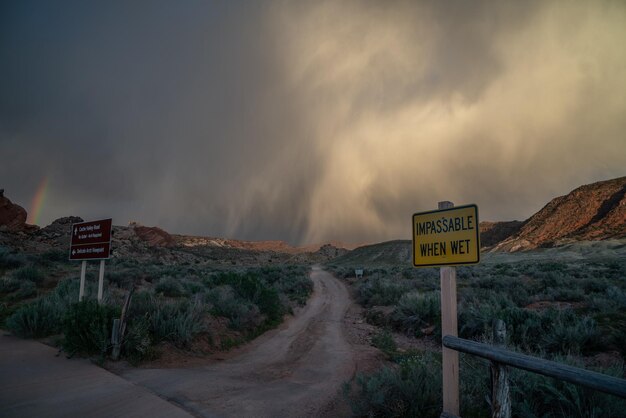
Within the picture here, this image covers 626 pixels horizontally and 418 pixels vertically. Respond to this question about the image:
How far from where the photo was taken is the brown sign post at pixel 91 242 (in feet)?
36.1

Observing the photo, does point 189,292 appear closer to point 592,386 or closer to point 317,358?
point 317,358

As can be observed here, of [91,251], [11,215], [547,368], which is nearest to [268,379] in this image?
[547,368]

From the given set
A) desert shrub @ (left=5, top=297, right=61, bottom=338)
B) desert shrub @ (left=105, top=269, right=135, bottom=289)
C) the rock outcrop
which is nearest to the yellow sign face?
desert shrub @ (left=5, top=297, right=61, bottom=338)

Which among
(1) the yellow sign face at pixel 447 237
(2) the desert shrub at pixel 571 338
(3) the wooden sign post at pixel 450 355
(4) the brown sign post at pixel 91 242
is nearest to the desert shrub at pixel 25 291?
(4) the brown sign post at pixel 91 242

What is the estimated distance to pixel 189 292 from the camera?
53.7 feet

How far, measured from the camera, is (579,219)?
283 ft

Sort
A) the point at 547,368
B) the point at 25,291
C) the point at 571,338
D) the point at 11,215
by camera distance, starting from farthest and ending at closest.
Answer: the point at 11,215
the point at 25,291
the point at 571,338
the point at 547,368

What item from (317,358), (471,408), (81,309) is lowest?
(317,358)

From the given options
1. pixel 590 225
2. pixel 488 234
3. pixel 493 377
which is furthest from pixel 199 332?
pixel 488 234

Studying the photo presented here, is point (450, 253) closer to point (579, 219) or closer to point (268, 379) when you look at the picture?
point (268, 379)

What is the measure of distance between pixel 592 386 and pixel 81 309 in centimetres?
978

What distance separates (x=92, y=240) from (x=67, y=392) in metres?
6.73

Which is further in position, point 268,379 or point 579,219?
point 579,219

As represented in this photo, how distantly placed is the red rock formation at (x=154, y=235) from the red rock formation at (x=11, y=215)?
31.5 metres
